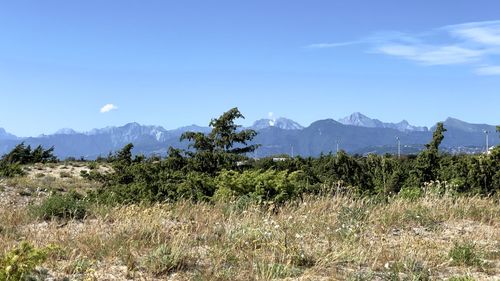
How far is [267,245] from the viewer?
5727 millimetres

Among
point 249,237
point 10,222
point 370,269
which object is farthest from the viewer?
point 10,222

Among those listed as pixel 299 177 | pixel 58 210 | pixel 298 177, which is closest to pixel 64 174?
pixel 299 177

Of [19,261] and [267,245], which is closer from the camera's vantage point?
[19,261]

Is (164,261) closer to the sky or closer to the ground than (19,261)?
closer to the ground

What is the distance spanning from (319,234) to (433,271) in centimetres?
180

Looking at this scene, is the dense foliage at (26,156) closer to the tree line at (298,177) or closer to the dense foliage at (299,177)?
the tree line at (298,177)

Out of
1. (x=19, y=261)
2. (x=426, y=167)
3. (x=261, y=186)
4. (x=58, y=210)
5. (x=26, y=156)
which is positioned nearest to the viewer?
(x=19, y=261)

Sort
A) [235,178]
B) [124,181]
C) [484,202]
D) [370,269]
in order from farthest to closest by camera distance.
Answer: [124,181] < [235,178] < [484,202] < [370,269]

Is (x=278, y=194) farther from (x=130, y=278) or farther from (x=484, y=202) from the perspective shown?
(x=130, y=278)

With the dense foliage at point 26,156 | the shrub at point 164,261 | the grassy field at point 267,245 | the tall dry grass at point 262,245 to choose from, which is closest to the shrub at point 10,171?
the dense foliage at point 26,156

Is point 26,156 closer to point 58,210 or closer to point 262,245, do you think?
point 58,210

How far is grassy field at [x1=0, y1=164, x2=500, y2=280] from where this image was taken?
5.14 metres

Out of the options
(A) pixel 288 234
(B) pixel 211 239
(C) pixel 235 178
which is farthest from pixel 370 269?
(C) pixel 235 178

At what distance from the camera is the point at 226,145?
30.5 metres
